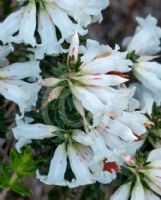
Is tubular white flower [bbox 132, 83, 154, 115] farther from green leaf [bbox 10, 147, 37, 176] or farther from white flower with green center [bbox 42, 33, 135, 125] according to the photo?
green leaf [bbox 10, 147, 37, 176]

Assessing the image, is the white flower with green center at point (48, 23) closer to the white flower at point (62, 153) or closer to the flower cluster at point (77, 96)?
the flower cluster at point (77, 96)

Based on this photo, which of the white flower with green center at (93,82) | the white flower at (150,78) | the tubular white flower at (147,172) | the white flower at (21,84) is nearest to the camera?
the white flower with green center at (93,82)

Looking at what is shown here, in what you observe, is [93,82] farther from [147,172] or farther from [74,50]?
[147,172]

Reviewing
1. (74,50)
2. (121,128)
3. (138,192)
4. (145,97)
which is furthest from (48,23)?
(138,192)

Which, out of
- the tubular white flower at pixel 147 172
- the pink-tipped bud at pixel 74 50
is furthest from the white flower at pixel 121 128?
the pink-tipped bud at pixel 74 50

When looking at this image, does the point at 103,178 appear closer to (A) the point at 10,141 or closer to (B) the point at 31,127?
(B) the point at 31,127

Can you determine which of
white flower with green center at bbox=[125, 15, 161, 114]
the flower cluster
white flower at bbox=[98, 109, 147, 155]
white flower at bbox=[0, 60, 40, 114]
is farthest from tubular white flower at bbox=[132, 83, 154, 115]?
white flower at bbox=[0, 60, 40, 114]
